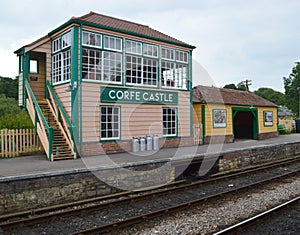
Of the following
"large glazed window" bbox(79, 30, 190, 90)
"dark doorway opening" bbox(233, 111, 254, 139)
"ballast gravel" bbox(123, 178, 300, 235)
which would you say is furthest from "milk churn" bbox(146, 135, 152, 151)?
"dark doorway opening" bbox(233, 111, 254, 139)

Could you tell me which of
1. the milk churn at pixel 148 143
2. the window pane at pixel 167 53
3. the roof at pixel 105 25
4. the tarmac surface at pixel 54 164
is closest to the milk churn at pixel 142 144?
the milk churn at pixel 148 143

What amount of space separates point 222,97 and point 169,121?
19.2 feet

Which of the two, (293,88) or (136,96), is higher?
(293,88)

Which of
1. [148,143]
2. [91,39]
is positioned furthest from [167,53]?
[148,143]

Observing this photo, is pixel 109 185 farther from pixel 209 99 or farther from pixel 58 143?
pixel 209 99

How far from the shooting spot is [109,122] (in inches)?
504

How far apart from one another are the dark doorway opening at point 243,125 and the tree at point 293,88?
31298 mm

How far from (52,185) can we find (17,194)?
0.88 metres

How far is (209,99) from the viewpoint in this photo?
58.6 feet

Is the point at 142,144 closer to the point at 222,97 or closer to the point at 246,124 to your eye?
the point at 222,97

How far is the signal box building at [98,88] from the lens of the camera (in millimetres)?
11820

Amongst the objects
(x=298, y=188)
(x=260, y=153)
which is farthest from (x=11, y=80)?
(x=298, y=188)

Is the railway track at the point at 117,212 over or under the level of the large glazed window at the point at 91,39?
under

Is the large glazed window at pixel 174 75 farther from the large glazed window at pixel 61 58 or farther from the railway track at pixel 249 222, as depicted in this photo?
the railway track at pixel 249 222
